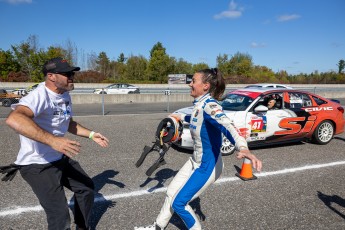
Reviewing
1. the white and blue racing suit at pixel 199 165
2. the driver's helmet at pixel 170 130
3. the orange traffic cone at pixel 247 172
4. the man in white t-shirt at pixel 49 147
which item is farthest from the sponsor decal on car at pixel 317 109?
the man in white t-shirt at pixel 49 147

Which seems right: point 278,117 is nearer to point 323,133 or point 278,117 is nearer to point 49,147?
point 323,133

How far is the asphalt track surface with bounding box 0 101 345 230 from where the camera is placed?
3.36m

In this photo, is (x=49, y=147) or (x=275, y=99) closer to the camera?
(x=49, y=147)

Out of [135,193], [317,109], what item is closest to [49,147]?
[135,193]

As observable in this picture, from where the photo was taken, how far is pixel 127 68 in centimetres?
5766

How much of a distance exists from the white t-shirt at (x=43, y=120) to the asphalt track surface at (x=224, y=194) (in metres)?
1.20

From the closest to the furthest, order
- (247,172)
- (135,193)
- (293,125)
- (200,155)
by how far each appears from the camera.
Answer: (200,155), (135,193), (247,172), (293,125)

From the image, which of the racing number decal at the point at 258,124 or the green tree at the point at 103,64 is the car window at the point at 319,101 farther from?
the green tree at the point at 103,64

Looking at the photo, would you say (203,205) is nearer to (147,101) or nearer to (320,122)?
(320,122)

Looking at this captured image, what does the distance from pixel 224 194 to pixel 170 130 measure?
5.46ft

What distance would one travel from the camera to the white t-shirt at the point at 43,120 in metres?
2.28

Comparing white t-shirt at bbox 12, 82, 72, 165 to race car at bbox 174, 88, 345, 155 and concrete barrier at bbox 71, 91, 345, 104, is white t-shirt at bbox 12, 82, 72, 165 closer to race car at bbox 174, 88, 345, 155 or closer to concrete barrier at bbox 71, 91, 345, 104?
race car at bbox 174, 88, 345, 155

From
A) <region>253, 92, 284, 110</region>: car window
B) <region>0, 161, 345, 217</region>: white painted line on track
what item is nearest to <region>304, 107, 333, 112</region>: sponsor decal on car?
<region>253, 92, 284, 110</region>: car window

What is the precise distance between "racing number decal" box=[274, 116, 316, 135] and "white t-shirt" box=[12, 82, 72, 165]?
17.7 feet
